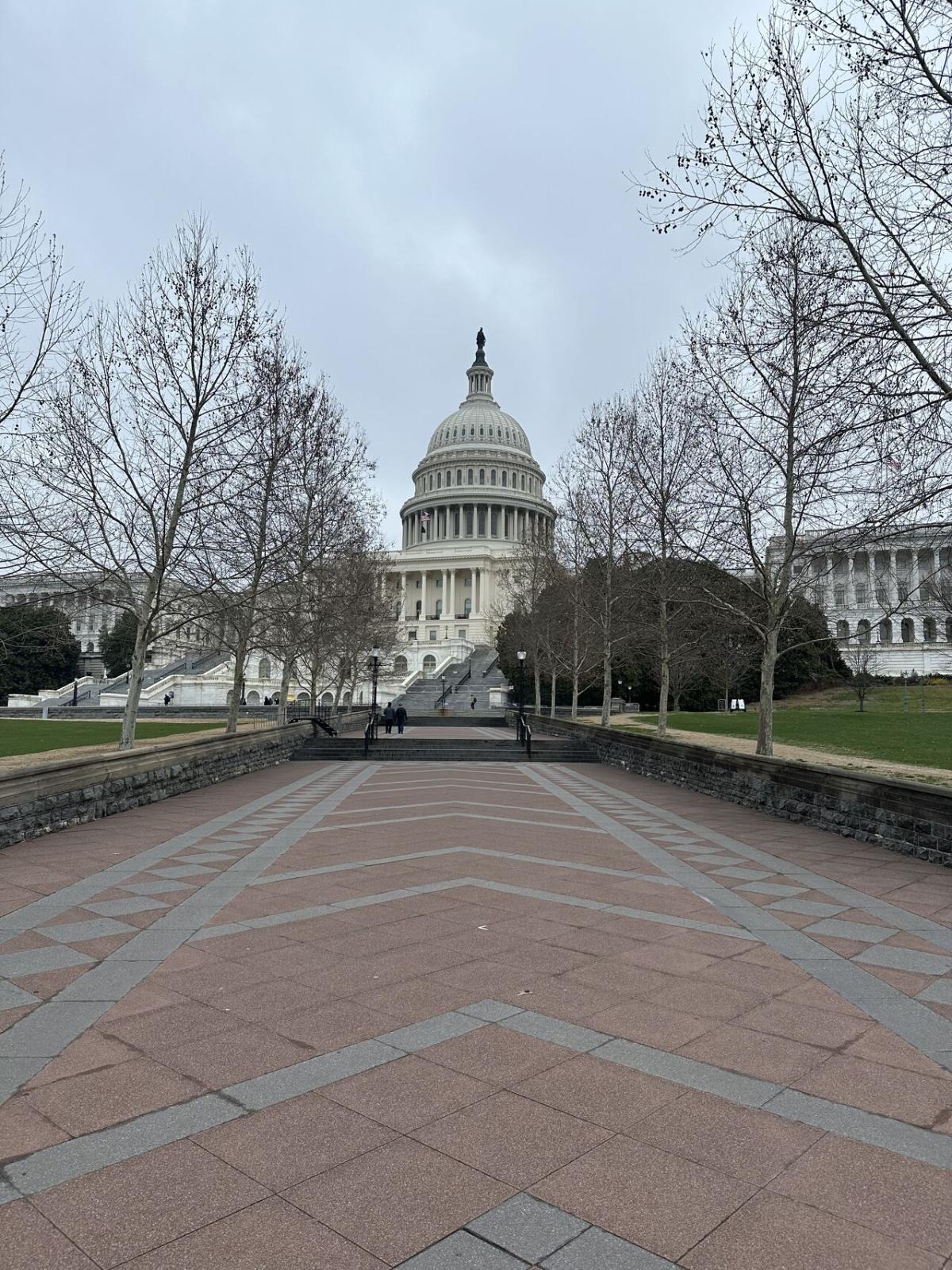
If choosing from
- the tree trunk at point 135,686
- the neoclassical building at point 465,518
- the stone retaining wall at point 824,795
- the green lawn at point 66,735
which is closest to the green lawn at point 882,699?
the stone retaining wall at point 824,795

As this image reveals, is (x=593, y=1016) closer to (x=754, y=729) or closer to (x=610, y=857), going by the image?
(x=610, y=857)

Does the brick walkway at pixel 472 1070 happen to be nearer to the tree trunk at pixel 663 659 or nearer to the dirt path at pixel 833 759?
the dirt path at pixel 833 759

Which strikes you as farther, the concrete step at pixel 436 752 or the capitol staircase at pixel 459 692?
the capitol staircase at pixel 459 692

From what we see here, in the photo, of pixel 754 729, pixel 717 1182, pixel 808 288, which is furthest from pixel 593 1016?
pixel 754 729

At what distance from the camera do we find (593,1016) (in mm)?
4777

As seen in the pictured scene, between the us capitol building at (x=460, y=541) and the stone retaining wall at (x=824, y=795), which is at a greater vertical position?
the us capitol building at (x=460, y=541)

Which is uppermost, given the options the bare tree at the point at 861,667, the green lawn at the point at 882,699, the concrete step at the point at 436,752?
the bare tree at the point at 861,667

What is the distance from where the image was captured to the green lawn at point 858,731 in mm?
21641

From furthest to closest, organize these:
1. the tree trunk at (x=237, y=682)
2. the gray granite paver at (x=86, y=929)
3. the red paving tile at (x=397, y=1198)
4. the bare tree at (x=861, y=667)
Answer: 1. the bare tree at (x=861, y=667)
2. the tree trunk at (x=237, y=682)
3. the gray granite paver at (x=86, y=929)
4. the red paving tile at (x=397, y=1198)

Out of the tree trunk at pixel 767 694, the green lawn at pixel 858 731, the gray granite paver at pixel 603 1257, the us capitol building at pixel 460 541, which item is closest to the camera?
the gray granite paver at pixel 603 1257

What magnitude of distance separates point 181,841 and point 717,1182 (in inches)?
345

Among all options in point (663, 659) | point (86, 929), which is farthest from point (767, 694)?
point (86, 929)

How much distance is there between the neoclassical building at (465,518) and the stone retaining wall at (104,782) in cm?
7916

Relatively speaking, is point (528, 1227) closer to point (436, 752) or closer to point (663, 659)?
point (663, 659)
